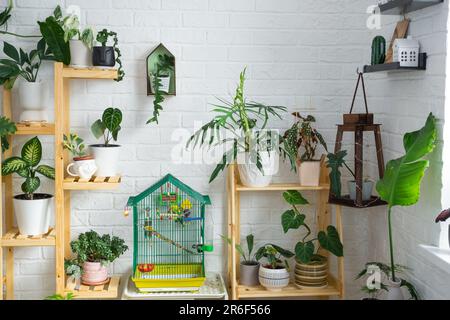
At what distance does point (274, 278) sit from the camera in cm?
357

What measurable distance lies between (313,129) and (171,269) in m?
0.96

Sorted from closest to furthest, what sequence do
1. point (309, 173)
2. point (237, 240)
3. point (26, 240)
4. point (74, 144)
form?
point (26, 240)
point (74, 144)
point (309, 173)
point (237, 240)

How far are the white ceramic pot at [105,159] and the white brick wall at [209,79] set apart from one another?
0.15 m

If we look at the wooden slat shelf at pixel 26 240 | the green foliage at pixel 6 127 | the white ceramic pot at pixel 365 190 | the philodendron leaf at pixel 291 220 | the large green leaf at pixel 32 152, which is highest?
the green foliage at pixel 6 127

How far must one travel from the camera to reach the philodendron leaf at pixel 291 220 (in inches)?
139

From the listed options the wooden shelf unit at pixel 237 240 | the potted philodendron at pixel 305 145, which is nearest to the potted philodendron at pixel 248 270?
the wooden shelf unit at pixel 237 240

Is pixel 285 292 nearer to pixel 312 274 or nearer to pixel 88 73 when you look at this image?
pixel 312 274

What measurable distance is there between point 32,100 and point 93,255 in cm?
78

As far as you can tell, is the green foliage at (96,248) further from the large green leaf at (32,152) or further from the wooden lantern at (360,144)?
the wooden lantern at (360,144)

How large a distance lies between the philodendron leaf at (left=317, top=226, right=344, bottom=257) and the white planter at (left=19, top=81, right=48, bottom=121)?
1.43 m

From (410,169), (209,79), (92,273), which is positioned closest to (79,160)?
(92,273)

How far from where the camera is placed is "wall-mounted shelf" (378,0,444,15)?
10.0 feet

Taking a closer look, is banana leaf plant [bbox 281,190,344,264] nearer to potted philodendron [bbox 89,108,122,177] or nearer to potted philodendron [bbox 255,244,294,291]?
potted philodendron [bbox 255,244,294,291]

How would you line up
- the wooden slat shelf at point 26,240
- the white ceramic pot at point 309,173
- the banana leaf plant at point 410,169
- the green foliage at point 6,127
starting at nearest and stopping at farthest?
the banana leaf plant at point 410,169 → the green foliage at point 6,127 → the wooden slat shelf at point 26,240 → the white ceramic pot at point 309,173
